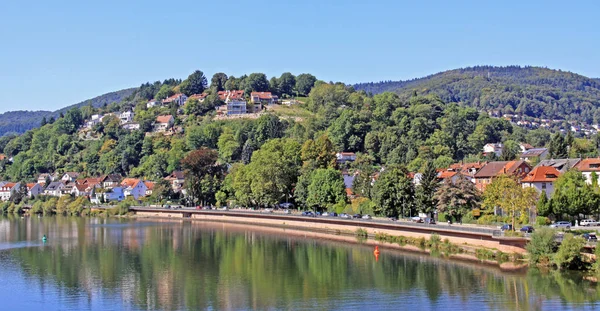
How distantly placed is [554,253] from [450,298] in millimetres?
8479

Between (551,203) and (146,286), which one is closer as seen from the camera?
(146,286)

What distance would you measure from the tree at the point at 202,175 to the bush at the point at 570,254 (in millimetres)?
63274

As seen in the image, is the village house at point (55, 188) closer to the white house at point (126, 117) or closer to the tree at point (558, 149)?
the white house at point (126, 117)

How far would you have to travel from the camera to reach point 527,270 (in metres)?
40.1

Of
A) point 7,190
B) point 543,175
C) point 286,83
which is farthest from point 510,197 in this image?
point 286,83

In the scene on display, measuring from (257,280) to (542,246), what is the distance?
16.7 meters

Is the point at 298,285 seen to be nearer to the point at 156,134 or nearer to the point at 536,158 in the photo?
the point at 536,158

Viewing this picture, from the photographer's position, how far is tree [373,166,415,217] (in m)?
61.5

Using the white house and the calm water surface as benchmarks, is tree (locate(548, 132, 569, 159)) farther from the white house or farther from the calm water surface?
the white house

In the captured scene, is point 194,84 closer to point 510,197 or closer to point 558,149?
point 558,149

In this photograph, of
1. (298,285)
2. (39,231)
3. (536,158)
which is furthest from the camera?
(536,158)

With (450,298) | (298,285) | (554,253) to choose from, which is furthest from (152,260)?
(554,253)

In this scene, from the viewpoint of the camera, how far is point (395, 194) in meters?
62.3

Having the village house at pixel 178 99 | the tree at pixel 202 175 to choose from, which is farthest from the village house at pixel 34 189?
the village house at pixel 178 99
